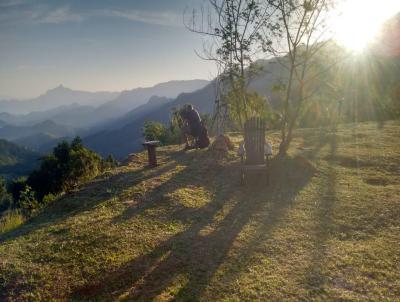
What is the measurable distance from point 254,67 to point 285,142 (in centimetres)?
397

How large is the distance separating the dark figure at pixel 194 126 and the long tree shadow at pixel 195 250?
5.18 meters

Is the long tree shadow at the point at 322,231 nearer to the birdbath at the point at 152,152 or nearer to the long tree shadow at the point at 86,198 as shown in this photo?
the long tree shadow at the point at 86,198

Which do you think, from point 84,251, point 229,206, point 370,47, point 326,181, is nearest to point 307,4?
point 326,181

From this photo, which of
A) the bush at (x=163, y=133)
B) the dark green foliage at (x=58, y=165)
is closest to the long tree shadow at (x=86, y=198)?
the bush at (x=163, y=133)

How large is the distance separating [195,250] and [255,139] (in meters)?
6.30

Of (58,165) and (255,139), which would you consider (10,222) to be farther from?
(58,165)

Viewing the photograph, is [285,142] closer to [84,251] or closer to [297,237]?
[297,237]

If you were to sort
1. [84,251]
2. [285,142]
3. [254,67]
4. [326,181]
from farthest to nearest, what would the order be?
[254,67], [285,142], [326,181], [84,251]

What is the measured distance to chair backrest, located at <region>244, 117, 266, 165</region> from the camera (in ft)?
42.3

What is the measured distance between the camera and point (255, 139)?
42.4 feet

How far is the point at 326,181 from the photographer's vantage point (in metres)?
12.5

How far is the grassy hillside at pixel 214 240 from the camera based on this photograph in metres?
6.14

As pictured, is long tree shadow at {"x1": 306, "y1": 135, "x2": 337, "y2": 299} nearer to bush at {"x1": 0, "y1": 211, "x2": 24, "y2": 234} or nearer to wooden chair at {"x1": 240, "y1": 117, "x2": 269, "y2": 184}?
wooden chair at {"x1": 240, "y1": 117, "x2": 269, "y2": 184}

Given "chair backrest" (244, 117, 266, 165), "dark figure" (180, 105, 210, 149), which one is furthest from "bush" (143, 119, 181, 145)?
"chair backrest" (244, 117, 266, 165)
